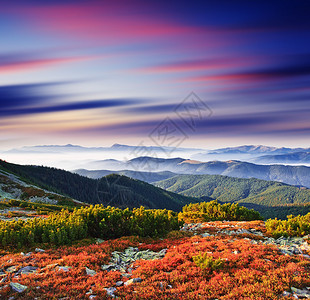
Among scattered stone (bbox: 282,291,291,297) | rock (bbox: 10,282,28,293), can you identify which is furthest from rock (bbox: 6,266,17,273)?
scattered stone (bbox: 282,291,291,297)

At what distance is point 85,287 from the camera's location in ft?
24.6

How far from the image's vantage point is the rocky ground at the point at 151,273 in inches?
279

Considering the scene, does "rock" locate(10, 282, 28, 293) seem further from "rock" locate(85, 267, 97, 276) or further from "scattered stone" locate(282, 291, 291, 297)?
"scattered stone" locate(282, 291, 291, 297)

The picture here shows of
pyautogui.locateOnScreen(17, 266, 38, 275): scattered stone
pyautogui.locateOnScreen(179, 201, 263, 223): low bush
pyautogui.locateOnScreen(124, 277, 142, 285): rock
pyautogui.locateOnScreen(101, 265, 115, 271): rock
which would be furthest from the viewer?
pyautogui.locateOnScreen(179, 201, 263, 223): low bush

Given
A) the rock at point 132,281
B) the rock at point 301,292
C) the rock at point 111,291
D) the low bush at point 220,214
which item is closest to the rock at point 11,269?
the rock at point 111,291

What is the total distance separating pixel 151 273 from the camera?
28.5ft

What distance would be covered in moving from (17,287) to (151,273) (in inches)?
188

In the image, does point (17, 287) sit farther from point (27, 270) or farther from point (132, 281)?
point (132, 281)

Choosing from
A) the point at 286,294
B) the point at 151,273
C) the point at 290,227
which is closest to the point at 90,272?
the point at 151,273

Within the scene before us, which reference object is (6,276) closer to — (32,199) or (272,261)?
(272,261)

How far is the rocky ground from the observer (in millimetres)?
7082

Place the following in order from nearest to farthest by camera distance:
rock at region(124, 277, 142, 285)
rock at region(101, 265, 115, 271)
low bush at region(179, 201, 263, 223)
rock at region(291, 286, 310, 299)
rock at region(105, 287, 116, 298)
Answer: rock at region(291, 286, 310, 299)
rock at region(105, 287, 116, 298)
rock at region(124, 277, 142, 285)
rock at region(101, 265, 115, 271)
low bush at region(179, 201, 263, 223)

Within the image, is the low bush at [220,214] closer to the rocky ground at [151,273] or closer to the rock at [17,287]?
the rocky ground at [151,273]

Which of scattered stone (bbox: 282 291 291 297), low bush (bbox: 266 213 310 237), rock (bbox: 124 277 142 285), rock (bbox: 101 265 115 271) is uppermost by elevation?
scattered stone (bbox: 282 291 291 297)
